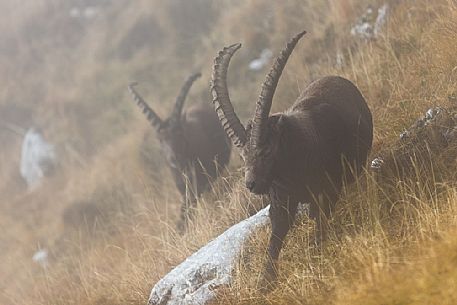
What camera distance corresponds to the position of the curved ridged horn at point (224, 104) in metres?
4.33

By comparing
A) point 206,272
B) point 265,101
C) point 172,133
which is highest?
point 265,101

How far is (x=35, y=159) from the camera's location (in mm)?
15711

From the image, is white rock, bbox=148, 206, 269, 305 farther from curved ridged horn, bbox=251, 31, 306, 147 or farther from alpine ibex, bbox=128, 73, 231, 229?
alpine ibex, bbox=128, 73, 231, 229

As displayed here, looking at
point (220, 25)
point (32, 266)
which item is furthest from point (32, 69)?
point (32, 266)

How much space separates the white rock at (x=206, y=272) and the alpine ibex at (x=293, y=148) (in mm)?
447

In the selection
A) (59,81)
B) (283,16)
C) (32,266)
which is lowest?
(32,266)

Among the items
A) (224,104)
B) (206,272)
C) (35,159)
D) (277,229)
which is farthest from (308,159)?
(35,159)

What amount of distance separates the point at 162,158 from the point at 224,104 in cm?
705

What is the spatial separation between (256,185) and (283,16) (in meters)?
7.89

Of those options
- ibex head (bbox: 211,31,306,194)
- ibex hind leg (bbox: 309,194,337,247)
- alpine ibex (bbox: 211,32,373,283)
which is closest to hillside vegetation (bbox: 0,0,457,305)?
ibex hind leg (bbox: 309,194,337,247)

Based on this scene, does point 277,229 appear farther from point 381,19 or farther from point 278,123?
point 381,19

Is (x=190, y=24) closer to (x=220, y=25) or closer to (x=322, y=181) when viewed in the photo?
(x=220, y=25)

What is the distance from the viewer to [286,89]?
31.0ft

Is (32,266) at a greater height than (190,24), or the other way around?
(190,24)
